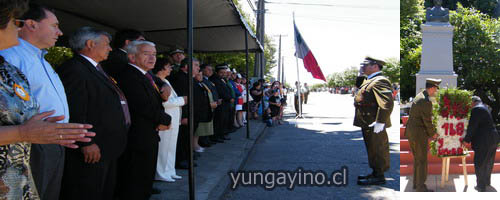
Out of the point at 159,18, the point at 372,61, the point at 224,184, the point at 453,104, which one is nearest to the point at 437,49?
the point at 453,104

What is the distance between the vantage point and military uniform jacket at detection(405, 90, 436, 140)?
667cm

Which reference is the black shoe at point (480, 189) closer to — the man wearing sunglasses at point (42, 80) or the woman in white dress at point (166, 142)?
the woman in white dress at point (166, 142)

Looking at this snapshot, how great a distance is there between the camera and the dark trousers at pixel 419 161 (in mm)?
6898

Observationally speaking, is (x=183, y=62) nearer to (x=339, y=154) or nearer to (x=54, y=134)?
(x=339, y=154)

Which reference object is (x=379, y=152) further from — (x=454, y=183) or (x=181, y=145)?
(x=454, y=183)

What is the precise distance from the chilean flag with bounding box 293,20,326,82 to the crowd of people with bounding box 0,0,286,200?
930 centimetres

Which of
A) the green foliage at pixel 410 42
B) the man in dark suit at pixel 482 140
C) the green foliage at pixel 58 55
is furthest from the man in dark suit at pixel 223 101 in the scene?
the green foliage at pixel 410 42

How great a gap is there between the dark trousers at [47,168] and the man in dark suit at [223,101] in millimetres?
7048

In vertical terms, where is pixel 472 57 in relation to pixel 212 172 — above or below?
above

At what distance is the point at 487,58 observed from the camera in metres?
22.5

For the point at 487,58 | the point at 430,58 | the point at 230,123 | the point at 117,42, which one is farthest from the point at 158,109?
the point at 487,58

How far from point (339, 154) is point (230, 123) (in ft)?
12.2

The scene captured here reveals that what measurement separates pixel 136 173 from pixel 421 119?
4.45 meters

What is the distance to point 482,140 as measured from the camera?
291 inches
